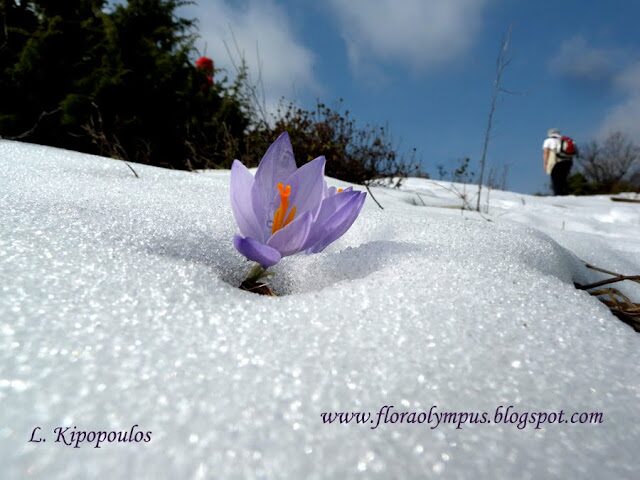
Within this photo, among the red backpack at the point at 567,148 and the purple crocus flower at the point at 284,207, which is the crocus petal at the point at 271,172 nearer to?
the purple crocus flower at the point at 284,207

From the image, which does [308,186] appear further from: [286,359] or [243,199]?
[286,359]

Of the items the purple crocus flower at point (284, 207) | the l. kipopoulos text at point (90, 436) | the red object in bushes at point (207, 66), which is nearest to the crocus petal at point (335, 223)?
the purple crocus flower at point (284, 207)

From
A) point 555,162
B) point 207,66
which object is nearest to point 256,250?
point 207,66

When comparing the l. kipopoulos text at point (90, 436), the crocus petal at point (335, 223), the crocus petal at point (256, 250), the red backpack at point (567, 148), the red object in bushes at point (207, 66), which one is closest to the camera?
the l. kipopoulos text at point (90, 436)

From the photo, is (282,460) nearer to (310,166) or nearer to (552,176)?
(310,166)

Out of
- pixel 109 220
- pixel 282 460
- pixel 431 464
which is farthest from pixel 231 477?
pixel 109 220

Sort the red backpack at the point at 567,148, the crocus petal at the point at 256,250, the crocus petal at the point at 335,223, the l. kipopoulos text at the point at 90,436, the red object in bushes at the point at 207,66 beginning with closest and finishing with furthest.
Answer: the l. kipopoulos text at the point at 90,436 < the crocus petal at the point at 256,250 < the crocus petal at the point at 335,223 < the red object in bushes at the point at 207,66 < the red backpack at the point at 567,148

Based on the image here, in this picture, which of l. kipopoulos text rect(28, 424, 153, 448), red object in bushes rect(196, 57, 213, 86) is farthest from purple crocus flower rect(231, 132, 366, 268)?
red object in bushes rect(196, 57, 213, 86)
